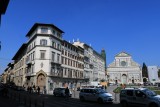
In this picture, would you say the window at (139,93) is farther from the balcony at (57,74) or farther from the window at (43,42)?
the window at (43,42)

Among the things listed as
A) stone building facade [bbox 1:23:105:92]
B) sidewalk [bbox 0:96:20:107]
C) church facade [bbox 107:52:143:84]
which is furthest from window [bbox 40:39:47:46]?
church facade [bbox 107:52:143:84]

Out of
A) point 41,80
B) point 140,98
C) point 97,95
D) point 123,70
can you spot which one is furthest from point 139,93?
point 123,70

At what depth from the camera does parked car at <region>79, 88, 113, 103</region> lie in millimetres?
23898

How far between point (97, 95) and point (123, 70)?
3789 inches

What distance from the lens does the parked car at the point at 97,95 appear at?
23898 millimetres

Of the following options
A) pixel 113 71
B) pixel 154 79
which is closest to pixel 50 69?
pixel 154 79

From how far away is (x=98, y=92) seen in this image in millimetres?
24812

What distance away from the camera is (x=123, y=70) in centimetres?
11806

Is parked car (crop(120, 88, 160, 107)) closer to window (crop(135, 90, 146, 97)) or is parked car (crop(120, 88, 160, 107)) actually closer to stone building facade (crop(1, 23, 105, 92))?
window (crop(135, 90, 146, 97))

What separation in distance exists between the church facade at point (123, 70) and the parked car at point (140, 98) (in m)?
98.6

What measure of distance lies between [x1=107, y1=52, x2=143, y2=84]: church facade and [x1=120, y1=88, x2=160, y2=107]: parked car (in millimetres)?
98630

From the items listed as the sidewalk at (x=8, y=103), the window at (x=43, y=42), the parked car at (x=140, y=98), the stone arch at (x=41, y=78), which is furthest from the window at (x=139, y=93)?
the window at (x=43, y=42)

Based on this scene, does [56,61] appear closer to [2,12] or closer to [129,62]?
[2,12]

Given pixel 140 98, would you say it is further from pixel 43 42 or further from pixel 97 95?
pixel 43 42
